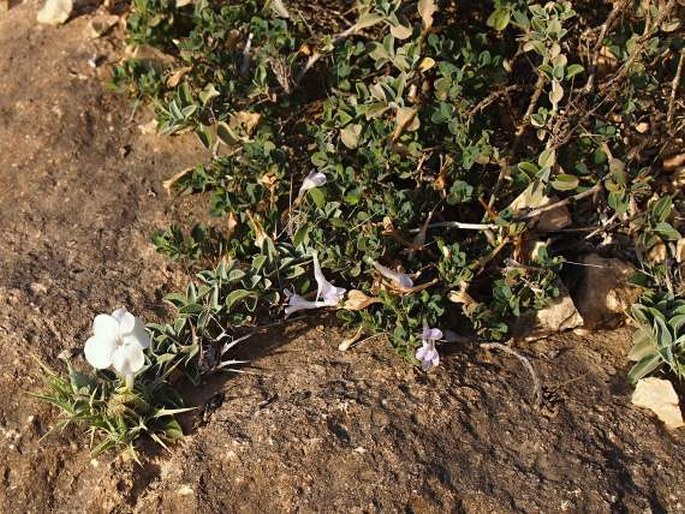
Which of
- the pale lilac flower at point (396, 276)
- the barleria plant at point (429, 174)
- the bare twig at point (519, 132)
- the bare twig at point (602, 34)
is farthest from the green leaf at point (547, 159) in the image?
the pale lilac flower at point (396, 276)

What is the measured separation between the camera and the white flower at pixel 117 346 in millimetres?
2332

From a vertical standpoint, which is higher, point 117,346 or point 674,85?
point 674,85

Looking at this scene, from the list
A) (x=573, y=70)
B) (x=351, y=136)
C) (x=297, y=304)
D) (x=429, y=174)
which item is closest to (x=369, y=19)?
(x=351, y=136)

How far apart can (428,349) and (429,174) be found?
1.85 ft

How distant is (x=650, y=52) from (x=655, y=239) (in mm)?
524

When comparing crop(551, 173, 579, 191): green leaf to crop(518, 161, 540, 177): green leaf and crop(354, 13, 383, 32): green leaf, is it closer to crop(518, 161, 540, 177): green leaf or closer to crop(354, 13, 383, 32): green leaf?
crop(518, 161, 540, 177): green leaf

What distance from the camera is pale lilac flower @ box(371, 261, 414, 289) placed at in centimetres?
250

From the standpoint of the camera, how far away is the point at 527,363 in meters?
2.55

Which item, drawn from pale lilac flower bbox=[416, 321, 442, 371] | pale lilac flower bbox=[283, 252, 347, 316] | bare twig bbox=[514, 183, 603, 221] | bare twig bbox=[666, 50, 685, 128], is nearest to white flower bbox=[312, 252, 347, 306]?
pale lilac flower bbox=[283, 252, 347, 316]

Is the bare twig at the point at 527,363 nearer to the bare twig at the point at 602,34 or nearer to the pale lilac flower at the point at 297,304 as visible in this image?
the pale lilac flower at the point at 297,304

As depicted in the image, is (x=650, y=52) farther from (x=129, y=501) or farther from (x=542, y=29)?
(x=129, y=501)

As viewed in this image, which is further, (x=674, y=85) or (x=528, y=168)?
(x=674, y=85)

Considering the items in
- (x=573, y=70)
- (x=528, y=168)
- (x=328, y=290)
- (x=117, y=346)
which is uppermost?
(x=573, y=70)

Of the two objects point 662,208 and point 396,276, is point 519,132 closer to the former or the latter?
point 662,208
